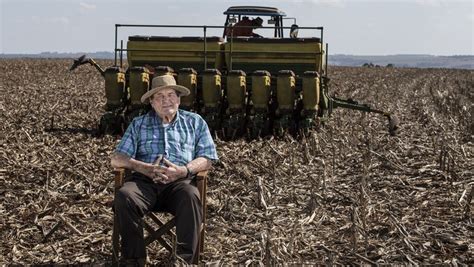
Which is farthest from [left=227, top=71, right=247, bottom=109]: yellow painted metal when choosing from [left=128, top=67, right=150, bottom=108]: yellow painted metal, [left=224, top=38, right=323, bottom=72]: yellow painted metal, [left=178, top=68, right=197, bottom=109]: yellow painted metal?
[left=128, top=67, right=150, bottom=108]: yellow painted metal

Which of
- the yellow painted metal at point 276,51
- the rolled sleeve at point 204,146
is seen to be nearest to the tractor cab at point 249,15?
the yellow painted metal at point 276,51

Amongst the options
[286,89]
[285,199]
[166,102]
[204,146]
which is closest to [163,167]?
[204,146]

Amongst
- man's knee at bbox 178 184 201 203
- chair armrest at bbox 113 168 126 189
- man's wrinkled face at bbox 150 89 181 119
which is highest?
man's wrinkled face at bbox 150 89 181 119

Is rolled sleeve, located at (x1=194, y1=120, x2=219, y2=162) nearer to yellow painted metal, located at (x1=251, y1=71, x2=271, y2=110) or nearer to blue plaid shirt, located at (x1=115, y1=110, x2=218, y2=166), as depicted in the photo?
blue plaid shirt, located at (x1=115, y1=110, x2=218, y2=166)

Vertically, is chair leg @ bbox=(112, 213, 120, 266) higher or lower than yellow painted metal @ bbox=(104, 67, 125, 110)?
lower

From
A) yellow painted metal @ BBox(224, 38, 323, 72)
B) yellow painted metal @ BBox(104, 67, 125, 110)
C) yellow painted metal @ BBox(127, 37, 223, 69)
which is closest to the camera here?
yellow painted metal @ BBox(104, 67, 125, 110)

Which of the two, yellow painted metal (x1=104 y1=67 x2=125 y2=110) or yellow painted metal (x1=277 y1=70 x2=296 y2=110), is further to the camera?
yellow painted metal (x1=104 y1=67 x2=125 y2=110)

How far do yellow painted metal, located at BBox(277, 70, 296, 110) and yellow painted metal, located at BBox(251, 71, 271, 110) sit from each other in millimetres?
189

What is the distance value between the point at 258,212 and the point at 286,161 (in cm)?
254

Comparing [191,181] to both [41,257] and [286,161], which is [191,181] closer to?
[41,257]

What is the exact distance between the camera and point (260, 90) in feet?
39.1

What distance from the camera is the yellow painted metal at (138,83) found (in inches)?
472

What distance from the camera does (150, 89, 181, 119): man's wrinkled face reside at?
5.81 metres

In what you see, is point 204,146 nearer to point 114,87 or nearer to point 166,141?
point 166,141
